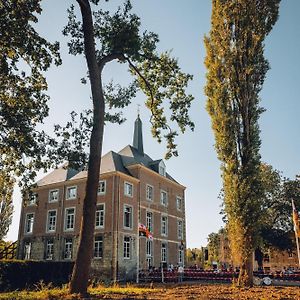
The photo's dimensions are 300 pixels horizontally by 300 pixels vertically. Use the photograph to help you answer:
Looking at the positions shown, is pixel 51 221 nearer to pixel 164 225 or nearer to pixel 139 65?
pixel 164 225

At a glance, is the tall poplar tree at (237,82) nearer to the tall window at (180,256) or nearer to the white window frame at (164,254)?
the white window frame at (164,254)

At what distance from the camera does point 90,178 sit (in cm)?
1010

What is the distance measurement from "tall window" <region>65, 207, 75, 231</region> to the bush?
897 cm

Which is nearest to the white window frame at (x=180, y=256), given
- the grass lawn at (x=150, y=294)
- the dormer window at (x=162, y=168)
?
the dormer window at (x=162, y=168)

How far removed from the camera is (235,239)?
1452cm

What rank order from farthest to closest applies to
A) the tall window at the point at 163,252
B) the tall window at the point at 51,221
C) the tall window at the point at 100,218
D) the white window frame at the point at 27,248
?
the tall window at the point at 163,252 < the white window frame at the point at 27,248 < the tall window at the point at 51,221 < the tall window at the point at 100,218

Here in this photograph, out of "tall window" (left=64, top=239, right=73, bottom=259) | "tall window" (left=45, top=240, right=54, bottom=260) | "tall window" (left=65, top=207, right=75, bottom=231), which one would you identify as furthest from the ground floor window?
"tall window" (left=65, top=207, right=75, bottom=231)

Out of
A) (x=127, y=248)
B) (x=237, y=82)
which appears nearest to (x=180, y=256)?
(x=127, y=248)

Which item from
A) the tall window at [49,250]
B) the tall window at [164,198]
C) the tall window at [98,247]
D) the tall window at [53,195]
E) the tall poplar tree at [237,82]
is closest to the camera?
the tall poplar tree at [237,82]

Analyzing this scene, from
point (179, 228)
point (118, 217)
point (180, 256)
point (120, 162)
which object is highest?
point (120, 162)

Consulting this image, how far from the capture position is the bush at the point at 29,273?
52.2ft

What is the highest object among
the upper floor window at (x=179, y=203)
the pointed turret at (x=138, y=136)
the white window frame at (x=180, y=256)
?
the pointed turret at (x=138, y=136)

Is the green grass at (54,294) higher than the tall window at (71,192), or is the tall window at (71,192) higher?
the tall window at (71,192)

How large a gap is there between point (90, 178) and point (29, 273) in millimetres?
10408
